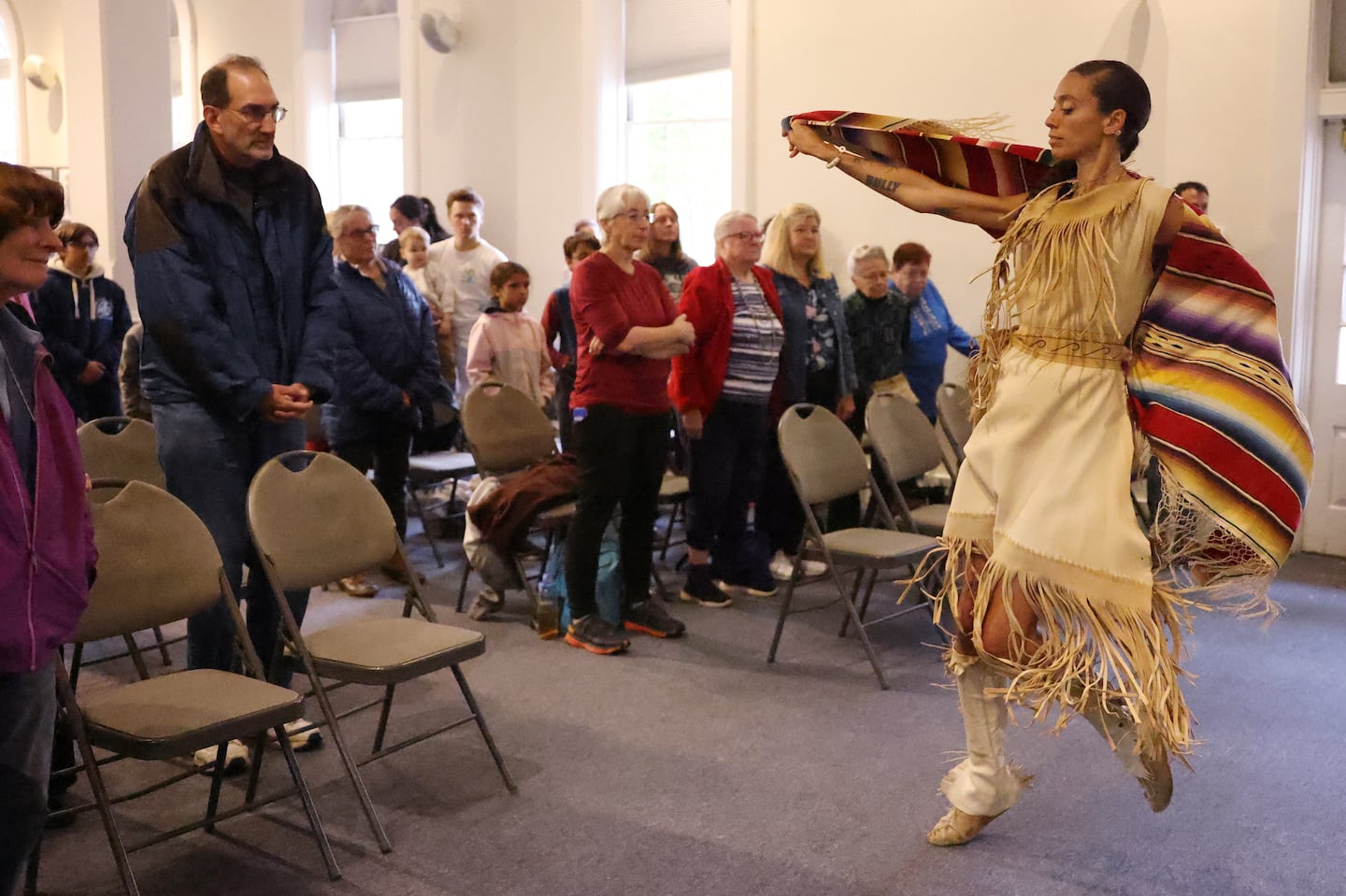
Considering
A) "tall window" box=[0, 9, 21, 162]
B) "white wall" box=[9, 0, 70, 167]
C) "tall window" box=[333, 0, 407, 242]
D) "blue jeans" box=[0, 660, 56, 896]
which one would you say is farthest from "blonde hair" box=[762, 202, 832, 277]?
"tall window" box=[0, 9, 21, 162]

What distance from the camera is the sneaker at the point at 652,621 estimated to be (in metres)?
4.55

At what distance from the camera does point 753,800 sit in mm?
3135

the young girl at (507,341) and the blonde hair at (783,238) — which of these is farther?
the young girl at (507,341)

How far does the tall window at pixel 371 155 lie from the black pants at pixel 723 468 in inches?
221

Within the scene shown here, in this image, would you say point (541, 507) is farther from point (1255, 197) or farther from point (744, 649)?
point (1255, 197)

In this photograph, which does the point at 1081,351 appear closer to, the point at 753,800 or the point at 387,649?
the point at 753,800

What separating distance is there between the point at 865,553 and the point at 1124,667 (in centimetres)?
165

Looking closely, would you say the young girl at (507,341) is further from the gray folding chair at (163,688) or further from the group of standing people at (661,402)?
the gray folding chair at (163,688)

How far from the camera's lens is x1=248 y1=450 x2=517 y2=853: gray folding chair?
291cm

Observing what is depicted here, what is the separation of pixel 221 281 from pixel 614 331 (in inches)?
54.1

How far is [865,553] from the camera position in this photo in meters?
4.10

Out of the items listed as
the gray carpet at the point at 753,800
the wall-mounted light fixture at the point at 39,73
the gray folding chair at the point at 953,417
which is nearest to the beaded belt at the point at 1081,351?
the gray carpet at the point at 753,800

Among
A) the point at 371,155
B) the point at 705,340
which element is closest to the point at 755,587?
the point at 705,340

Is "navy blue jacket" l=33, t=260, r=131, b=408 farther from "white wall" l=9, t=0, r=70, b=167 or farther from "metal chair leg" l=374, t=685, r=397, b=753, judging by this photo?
"white wall" l=9, t=0, r=70, b=167
